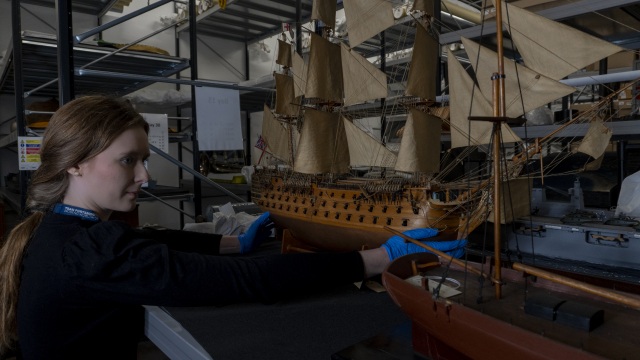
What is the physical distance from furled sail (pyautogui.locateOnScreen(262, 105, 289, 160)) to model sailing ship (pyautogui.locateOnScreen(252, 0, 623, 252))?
56 cm

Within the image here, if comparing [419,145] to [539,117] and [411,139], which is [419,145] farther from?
[539,117]

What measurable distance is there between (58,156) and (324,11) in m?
2.13

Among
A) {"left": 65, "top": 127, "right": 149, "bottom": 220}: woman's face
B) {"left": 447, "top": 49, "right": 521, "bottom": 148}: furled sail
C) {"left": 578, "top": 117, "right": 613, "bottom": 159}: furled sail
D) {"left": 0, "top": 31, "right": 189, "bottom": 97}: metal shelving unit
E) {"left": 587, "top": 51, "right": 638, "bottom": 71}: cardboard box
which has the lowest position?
{"left": 65, "top": 127, "right": 149, "bottom": 220}: woman's face

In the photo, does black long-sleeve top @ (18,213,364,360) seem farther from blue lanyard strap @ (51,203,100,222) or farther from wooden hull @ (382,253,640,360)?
wooden hull @ (382,253,640,360)

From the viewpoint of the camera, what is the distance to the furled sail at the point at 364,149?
2.51 metres

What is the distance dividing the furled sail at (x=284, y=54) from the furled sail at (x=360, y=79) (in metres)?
1.23

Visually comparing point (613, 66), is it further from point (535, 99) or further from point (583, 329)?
point (583, 329)

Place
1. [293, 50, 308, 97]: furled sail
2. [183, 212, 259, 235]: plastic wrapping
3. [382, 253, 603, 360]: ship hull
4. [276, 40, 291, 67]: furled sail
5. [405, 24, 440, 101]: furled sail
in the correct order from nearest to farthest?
[382, 253, 603, 360]: ship hull
[405, 24, 440, 101]: furled sail
[183, 212, 259, 235]: plastic wrapping
[293, 50, 308, 97]: furled sail
[276, 40, 291, 67]: furled sail

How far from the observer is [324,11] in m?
2.68

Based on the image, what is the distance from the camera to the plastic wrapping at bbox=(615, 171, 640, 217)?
1598mm

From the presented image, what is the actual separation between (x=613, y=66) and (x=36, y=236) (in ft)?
12.4

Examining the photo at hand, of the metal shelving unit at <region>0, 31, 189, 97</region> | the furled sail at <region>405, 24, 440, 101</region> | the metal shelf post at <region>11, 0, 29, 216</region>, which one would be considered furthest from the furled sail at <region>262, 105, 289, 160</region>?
the metal shelf post at <region>11, 0, 29, 216</region>

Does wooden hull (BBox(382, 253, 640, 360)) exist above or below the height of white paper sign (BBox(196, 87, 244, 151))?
below

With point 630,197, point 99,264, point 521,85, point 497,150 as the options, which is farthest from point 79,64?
point 630,197
